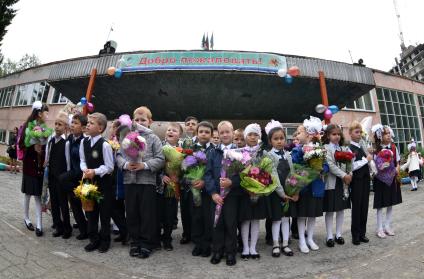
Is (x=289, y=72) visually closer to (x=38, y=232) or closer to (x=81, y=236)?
(x=81, y=236)

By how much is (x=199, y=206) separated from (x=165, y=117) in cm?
1253

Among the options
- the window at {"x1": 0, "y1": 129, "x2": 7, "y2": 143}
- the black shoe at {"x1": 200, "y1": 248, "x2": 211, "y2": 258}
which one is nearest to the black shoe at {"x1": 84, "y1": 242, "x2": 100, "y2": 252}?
the black shoe at {"x1": 200, "y1": 248, "x2": 211, "y2": 258}

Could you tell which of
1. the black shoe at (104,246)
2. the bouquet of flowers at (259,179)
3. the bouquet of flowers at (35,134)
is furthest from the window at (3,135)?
the bouquet of flowers at (259,179)

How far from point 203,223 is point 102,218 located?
1.42m

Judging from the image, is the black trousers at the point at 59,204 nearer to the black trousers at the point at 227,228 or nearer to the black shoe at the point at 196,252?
the black shoe at the point at 196,252

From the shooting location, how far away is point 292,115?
16656mm

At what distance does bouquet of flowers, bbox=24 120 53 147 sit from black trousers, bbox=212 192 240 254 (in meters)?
3.01

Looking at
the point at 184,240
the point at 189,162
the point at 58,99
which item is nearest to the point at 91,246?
the point at 184,240

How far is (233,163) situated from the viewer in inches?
160

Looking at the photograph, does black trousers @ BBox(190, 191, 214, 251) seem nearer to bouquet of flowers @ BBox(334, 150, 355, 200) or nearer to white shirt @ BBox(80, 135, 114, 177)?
white shirt @ BBox(80, 135, 114, 177)

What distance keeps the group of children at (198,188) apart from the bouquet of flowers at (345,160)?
56 mm

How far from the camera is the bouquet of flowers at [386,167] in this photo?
5223 millimetres

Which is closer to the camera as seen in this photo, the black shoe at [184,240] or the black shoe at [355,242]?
the black shoe at [355,242]

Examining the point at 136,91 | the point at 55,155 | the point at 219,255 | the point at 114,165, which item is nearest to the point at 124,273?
the point at 219,255
